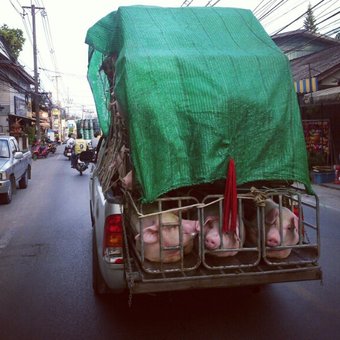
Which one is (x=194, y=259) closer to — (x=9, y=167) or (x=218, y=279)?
(x=218, y=279)

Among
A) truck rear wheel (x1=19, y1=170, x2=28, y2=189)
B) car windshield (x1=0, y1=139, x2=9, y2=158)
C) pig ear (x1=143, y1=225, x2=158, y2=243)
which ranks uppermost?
car windshield (x1=0, y1=139, x2=9, y2=158)

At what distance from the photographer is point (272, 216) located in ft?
11.9

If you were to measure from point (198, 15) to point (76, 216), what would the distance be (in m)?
5.71

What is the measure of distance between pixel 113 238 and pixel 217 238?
886mm

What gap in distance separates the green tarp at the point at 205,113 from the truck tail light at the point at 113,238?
16.0 inches

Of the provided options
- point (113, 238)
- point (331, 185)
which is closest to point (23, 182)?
point (331, 185)

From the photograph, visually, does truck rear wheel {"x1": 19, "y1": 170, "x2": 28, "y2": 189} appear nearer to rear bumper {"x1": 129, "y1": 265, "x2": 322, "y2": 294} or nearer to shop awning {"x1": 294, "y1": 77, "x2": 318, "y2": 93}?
shop awning {"x1": 294, "y1": 77, "x2": 318, "y2": 93}

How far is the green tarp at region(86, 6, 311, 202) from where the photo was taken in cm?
357

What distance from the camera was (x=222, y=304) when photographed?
4.36 meters

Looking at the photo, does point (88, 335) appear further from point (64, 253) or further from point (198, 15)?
point (198, 15)

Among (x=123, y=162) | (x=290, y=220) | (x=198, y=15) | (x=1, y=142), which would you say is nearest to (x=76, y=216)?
(x=1, y=142)

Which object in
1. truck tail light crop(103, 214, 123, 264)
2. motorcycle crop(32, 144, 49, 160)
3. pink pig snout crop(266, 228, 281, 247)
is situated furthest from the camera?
motorcycle crop(32, 144, 49, 160)

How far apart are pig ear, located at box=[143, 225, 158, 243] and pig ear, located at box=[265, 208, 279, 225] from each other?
0.95 m

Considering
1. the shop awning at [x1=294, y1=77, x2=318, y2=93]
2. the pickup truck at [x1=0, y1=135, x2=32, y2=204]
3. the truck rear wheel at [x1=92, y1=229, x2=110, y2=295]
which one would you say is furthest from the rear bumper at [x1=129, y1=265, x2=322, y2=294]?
the shop awning at [x1=294, y1=77, x2=318, y2=93]
